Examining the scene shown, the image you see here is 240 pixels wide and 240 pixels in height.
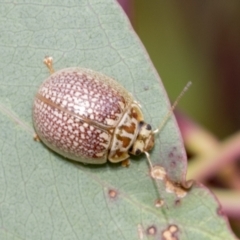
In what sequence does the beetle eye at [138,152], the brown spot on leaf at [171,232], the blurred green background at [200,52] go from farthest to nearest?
the blurred green background at [200,52]
the beetle eye at [138,152]
the brown spot on leaf at [171,232]

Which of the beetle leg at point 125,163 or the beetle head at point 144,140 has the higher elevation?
the beetle head at point 144,140

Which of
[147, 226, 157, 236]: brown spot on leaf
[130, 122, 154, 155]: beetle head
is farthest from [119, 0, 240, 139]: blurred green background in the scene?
[147, 226, 157, 236]: brown spot on leaf

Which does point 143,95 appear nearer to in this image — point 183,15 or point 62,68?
point 62,68

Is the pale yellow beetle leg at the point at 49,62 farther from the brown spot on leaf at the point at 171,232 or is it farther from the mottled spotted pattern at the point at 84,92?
the brown spot on leaf at the point at 171,232

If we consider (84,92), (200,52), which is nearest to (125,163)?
(84,92)

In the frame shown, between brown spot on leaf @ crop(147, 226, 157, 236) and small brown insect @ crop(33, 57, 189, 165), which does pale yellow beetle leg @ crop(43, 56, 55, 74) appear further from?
brown spot on leaf @ crop(147, 226, 157, 236)

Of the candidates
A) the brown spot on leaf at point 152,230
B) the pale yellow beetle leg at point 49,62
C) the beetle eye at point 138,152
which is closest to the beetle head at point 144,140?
the beetle eye at point 138,152
